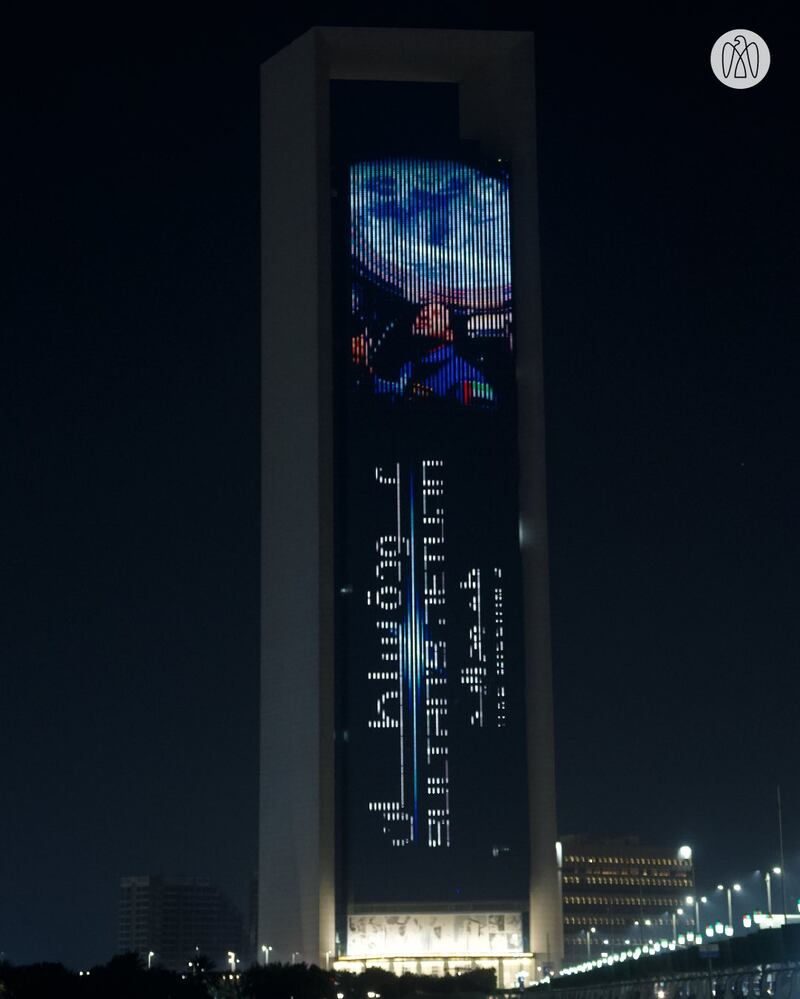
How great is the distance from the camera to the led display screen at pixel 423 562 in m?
124

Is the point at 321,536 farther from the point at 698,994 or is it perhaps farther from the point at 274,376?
the point at 698,994

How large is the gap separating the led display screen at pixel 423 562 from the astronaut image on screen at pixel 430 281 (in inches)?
4.3

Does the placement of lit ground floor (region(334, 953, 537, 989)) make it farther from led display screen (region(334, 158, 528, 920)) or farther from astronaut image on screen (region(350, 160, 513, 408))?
astronaut image on screen (region(350, 160, 513, 408))

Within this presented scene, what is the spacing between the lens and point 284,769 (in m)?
127

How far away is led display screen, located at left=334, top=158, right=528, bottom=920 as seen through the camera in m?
124

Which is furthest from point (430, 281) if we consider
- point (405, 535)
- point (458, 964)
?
point (458, 964)

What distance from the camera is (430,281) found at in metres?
130

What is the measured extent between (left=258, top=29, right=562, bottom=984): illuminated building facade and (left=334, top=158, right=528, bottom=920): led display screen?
12 cm

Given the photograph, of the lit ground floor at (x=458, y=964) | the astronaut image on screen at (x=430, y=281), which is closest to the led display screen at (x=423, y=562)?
the astronaut image on screen at (x=430, y=281)

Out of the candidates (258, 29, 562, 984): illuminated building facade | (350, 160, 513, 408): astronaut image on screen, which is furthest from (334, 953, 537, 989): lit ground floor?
(350, 160, 513, 408): astronaut image on screen

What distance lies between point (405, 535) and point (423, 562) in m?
1.77

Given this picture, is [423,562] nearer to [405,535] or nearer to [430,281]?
[405,535]

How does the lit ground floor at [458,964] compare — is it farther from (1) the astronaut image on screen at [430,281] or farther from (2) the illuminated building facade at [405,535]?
(1) the astronaut image on screen at [430,281]

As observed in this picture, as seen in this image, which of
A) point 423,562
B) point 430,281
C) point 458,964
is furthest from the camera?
point 430,281
